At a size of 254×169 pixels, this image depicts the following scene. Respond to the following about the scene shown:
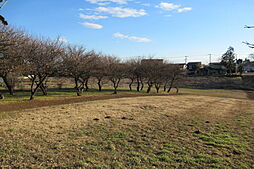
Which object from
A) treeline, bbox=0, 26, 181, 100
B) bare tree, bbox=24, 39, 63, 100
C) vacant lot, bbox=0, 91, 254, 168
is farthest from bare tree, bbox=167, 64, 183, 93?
vacant lot, bbox=0, 91, 254, 168

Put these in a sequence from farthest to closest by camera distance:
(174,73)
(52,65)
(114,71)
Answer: (174,73) < (114,71) < (52,65)

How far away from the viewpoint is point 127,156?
537 cm

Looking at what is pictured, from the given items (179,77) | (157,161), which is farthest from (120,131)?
(179,77)

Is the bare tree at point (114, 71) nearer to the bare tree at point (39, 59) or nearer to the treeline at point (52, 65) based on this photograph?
the treeline at point (52, 65)

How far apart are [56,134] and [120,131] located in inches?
98.1

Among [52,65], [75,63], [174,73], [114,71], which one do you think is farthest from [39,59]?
[174,73]

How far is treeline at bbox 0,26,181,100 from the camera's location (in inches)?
677

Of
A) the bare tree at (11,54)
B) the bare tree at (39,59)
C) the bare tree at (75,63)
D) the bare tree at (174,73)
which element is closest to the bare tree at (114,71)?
the bare tree at (75,63)

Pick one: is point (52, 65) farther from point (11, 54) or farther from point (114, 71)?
point (114, 71)

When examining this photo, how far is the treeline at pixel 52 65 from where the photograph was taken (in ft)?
56.4

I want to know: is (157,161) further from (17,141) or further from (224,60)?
(224,60)

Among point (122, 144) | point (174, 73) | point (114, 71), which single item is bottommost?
point (122, 144)

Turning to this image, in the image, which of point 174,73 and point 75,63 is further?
point 174,73

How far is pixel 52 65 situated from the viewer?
19.8 metres
